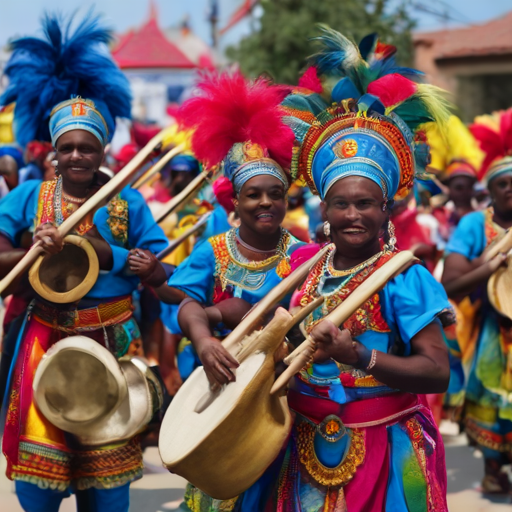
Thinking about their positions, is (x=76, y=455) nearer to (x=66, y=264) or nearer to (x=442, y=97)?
(x=66, y=264)

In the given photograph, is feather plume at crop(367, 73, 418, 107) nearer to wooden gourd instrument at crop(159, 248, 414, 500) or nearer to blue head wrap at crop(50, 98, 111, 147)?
wooden gourd instrument at crop(159, 248, 414, 500)

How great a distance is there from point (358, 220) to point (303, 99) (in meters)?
0.63

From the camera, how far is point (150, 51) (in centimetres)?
4084

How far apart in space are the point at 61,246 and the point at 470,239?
265cm

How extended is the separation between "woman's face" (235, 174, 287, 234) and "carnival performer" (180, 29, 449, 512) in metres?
0.55

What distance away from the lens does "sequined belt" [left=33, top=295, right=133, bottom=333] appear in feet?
13.8

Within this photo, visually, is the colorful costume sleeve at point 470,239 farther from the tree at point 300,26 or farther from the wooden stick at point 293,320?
the tree at point 300,26

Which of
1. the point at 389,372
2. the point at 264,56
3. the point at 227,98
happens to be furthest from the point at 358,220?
the point at 264,56

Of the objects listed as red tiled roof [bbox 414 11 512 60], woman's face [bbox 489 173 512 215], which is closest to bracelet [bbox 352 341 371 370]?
woman's face [bbox 489 173 512 215]

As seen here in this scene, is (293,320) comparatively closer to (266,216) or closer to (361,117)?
(361,117)

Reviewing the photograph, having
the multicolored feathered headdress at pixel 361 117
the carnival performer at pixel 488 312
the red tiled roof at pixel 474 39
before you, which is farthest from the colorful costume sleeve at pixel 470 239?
the red tiled roof at pixel 474 39

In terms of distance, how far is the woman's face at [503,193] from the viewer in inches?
209

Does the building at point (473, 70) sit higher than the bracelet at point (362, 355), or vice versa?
the building at point (473, 70)

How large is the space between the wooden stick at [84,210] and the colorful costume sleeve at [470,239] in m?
2.21
